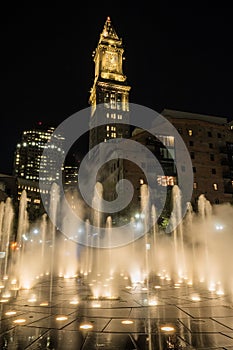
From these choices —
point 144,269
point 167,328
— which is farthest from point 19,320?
point 144,269

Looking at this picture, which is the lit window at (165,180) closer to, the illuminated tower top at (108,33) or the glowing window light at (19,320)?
the glowing window light at (19,320)

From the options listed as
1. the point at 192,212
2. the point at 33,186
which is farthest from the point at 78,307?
the point at 33,186

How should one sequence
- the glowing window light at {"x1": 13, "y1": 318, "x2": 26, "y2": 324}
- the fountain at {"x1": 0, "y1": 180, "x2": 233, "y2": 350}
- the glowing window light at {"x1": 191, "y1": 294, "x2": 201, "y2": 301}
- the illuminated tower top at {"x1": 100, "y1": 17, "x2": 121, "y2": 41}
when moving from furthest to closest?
the illuminated tower top at {"x1": 100, "y1": 17, "x2": 121, "y2": 41}
the glowing window light at {"x1": 191, "y1": 294, "x2": 201, "y2": 301}
the fountain at {"x1": 0, "y1": 180, "x2": 233, "y2": 350}
the glowing window light at {"x1": 13, "y1": 318, "x2": 26, "y2": 324}

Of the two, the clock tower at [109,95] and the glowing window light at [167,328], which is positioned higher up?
the clock tower at [109,95]

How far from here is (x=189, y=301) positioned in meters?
10.2

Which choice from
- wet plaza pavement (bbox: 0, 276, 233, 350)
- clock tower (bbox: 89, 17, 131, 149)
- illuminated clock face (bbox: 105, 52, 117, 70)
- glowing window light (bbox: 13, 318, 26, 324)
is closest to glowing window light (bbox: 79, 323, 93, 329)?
wet plaza pavement (bbox: 0, 276, 233, 350)

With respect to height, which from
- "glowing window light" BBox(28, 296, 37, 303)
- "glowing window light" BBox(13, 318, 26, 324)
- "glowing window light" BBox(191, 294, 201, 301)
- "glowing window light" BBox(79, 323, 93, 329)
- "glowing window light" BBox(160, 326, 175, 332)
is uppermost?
"glowing window light" BBox(13, 318, 26, 324)

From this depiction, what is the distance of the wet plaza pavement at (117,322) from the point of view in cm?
554

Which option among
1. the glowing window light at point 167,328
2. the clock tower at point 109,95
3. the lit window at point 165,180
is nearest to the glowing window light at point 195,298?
the glowing window light at point 167,328

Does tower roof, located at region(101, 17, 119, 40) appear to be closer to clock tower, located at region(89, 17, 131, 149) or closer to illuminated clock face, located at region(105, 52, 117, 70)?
clock tower, located at region(89, 17, 131, 149)

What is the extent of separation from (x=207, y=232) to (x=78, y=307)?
3118 centimetres

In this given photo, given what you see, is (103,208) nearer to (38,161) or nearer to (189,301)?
(189,301)

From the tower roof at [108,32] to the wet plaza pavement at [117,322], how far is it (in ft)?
409

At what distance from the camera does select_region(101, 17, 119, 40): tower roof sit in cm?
11691
